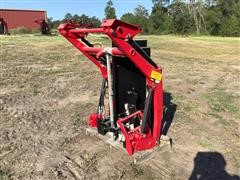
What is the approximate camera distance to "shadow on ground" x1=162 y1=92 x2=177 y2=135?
18.7 ft

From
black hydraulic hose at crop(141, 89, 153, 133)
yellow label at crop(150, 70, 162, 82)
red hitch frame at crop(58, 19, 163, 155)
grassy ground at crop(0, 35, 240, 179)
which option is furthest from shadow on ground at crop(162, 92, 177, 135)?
yellow label at crop(150, 70, 162, 82)

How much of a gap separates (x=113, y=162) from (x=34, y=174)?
1.01 meters

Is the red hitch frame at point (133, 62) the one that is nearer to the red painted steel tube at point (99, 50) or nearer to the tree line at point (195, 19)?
the red painted steel tube at point (99, 50)

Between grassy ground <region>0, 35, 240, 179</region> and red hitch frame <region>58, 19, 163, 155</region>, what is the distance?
0.27 metres

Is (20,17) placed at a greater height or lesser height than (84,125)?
greater

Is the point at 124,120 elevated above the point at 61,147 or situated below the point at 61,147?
above

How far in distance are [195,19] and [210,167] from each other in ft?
162

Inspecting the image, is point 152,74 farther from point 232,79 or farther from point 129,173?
point 232,79

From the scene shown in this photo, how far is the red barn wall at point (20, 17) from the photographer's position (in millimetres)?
35625

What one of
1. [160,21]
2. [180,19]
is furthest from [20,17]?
[180,19]

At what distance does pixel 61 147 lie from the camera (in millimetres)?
4941

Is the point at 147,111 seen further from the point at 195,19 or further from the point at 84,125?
the point at 195,19

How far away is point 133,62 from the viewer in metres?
4.02

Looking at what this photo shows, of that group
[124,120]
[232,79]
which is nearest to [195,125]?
[124,120]
